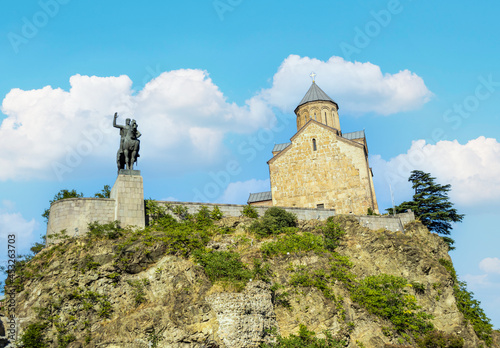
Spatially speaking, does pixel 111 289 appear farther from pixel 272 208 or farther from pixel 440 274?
pixel 440 274

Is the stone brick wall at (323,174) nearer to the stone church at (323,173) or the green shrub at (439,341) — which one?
the stone church at (323,173)

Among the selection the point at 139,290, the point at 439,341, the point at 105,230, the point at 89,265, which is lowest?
the point at 439,341

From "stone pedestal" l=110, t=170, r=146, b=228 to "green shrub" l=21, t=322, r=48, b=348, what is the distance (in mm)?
6815

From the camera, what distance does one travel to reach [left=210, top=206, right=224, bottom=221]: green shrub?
88.4 feet

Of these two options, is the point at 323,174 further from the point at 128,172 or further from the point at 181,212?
the point at 128,172

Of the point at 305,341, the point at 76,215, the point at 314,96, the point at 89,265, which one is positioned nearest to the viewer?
the point at 305,341

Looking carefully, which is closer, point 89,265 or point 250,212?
point 89,265

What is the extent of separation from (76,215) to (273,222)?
10523mm

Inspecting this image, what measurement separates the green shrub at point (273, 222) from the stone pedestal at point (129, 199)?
245 inches

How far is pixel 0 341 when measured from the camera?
18.3m

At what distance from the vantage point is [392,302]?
23125 mm

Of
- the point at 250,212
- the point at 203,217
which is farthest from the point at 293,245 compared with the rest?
the point at 203,217

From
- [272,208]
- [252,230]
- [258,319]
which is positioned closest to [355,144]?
[272,208]

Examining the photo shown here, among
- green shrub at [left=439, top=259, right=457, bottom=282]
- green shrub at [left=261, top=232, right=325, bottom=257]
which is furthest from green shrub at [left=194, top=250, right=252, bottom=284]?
green shrub at [left=439, top=259, right=457, bottom=282]
